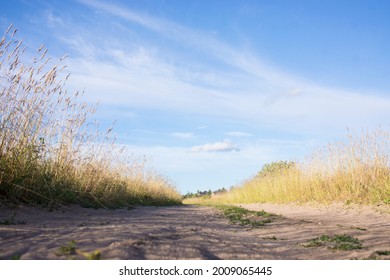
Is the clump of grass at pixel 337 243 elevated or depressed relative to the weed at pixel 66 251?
depressed

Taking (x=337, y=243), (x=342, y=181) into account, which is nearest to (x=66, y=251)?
(x=337, y=243)

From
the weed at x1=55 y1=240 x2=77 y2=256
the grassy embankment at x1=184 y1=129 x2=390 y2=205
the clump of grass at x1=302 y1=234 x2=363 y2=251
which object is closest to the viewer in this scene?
the weed at x1=55 y1=240 x2=77 y2=256

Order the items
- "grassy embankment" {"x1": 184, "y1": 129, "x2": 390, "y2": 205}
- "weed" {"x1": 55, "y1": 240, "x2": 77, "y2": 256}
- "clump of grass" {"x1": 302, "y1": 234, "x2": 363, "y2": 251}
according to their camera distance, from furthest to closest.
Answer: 1. "grassy embankment" {"x1": 184, "y1": 129, "x2": 390, "y2": 205}
2. "clump of grass" {"x1": 302, "y1": 234, "x2": 363, "y2": 251}
3. "weed" {"x1": 55, "y1": 240, "x2": 77, "y2": 256}

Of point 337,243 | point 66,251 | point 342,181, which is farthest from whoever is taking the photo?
point 342,181

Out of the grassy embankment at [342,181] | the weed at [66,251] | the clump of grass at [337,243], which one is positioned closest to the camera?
the weed at [66,251]

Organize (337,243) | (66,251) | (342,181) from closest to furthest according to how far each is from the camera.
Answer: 1. (66,251)
2. (337,243)
3. (342,181)

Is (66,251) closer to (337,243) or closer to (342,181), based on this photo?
(337,243)

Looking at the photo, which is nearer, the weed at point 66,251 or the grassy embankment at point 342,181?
the weed at point 66,251

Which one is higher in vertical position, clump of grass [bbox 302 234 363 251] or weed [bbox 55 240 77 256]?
weed [bbox 55 240 77 256]

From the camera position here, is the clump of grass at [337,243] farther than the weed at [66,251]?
Yes

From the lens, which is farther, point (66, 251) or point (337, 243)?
point (337, 243)

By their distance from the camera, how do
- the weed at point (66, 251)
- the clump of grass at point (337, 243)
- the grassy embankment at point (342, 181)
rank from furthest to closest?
the grassy embankment at point (342, 181) < the clump of grass at point (337, 243) < the weed at point (66, 251)

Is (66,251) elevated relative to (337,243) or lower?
elevated
